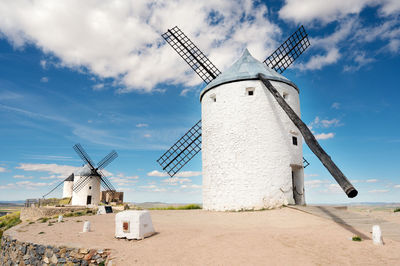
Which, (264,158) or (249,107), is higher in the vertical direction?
(249,107)

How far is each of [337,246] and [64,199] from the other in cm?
3655

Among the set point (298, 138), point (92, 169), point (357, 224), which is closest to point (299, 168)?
point (298, 138)

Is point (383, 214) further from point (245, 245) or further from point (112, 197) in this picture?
point (112, 197)

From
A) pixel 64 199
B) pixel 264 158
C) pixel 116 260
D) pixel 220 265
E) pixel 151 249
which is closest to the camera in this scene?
pixel 220 265

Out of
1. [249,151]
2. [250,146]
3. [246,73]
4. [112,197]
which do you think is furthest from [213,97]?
[112,197]

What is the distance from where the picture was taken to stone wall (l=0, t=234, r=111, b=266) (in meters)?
6.04

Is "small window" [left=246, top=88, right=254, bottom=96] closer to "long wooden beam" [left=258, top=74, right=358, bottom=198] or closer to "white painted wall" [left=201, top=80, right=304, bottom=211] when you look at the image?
"white painted wall" [left=201, top=80, right=304, bottom=211]

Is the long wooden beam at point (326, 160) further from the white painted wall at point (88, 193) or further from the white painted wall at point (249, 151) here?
the white painted wall at point (88, 193)

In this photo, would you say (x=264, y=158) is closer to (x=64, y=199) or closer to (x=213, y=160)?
(x=213, y=160)

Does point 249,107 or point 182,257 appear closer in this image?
point 182,257

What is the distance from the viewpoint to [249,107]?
43.2ft

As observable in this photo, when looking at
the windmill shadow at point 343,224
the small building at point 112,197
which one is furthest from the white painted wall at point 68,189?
the windmill shadow at point 343,224

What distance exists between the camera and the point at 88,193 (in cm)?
3105

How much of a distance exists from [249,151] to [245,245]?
6.80m
